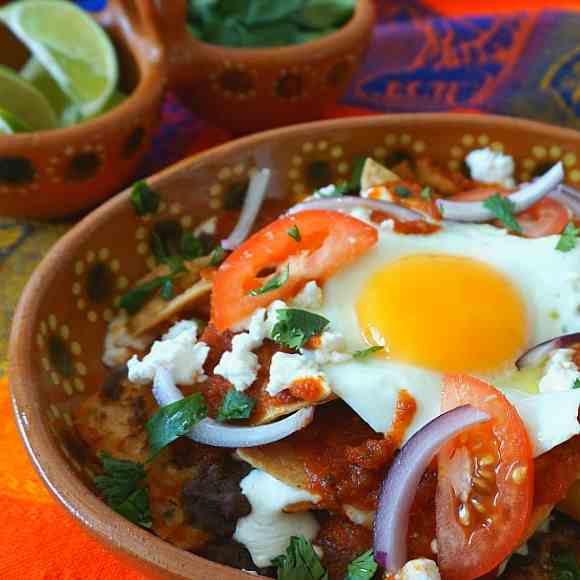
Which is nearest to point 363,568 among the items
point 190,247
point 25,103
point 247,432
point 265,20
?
point 247,432

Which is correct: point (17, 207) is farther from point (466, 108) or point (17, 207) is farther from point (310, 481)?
point (466, 108)

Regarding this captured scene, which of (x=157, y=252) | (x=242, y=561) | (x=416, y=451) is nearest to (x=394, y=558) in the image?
(x=416, y=451)

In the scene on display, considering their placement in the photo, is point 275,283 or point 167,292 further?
point 167,292

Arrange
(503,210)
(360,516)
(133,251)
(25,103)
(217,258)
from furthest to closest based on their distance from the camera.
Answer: (25,103), (133,251), (217,258), (503,210), (360,516)

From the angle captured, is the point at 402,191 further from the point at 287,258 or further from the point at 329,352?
the point at 329,352

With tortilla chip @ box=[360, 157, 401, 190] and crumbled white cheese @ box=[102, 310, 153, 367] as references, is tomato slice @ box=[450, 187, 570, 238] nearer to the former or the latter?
tortilla chip @ box=[360, 157, 401, 190]
